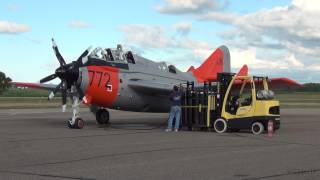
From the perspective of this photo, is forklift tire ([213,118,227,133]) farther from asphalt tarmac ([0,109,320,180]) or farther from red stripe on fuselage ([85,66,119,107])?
red stripe on fuselage ([85,66,119,107])

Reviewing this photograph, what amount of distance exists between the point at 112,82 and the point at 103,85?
44 cm

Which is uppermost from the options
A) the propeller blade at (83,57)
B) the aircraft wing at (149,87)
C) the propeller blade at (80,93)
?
the propeller blade at (83,57)

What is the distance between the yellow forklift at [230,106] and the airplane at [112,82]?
1498 mm

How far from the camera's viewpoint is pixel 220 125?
671 inches

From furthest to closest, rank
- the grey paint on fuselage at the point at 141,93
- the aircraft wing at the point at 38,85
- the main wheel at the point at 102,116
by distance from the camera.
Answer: the aircraft wing at the point at 38,85
the main wheel at the point at 102,116
the grey paint on fuselage at the point at 141,93

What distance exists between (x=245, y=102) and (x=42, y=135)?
6.73m

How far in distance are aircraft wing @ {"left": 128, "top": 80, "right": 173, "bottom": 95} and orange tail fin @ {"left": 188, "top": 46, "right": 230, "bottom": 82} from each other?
6768mm

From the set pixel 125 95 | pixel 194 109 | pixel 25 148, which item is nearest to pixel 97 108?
pixel 125 95

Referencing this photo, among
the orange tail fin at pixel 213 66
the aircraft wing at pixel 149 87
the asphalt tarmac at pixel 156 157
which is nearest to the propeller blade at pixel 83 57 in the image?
the aircraft wing at pixel 149 87

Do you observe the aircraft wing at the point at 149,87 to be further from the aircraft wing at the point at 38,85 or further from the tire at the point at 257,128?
the aircraft wing at the point at 38,85

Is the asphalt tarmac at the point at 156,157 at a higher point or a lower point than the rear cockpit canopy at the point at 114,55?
lower

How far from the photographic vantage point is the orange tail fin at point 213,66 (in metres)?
27.3

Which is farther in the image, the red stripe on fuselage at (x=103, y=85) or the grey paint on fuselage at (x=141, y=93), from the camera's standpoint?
the grey paint on fuselage at (x=141, y=93)

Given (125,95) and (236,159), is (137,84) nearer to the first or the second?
(125,95)
